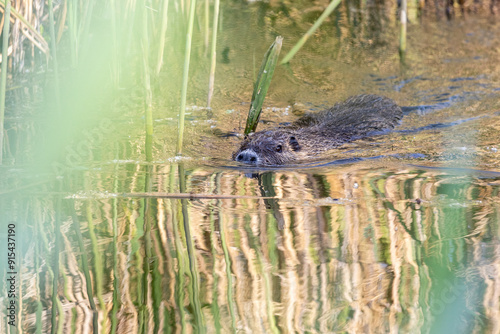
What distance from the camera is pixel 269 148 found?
396 centimetres

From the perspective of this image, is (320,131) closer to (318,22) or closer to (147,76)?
(318,22)

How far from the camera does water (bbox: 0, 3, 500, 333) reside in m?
1.75

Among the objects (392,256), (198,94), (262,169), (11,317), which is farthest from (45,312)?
(198,94)

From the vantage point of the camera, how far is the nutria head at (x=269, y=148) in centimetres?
377

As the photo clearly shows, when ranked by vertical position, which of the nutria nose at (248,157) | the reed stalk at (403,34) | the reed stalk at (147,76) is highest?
the reed stalk at (403,34)

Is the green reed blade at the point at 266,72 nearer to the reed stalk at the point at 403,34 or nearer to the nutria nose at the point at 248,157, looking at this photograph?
the nutria nose at the point at 248,157

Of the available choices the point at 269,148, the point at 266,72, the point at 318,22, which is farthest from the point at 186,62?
the point at 318,22

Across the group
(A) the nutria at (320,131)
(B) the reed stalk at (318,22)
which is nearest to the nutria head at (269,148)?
(A) the nutria at (320,131)

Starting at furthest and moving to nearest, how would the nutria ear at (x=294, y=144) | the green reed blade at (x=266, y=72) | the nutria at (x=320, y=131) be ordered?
the nutria ear at (x=294, y=144)
the nutria at (x=320, y=131)
the green reed blade at (x=266, y=72)

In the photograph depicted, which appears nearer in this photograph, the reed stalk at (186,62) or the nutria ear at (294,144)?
the reed stalk at (186,62)

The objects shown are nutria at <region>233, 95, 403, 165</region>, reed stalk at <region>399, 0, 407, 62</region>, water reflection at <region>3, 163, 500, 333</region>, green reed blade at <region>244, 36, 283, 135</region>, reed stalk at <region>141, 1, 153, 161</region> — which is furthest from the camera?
reed stalk at <region>399, 0, 407, 62</region>

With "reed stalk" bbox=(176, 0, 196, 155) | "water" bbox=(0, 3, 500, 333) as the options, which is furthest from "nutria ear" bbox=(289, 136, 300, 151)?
"reed stalk" bbox=(176, 0, 196, 155)

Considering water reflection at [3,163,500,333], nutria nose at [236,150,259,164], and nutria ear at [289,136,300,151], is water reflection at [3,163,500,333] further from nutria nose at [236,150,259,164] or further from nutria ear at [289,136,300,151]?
nutria ear at [289,136,300,151]

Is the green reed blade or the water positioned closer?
the water
